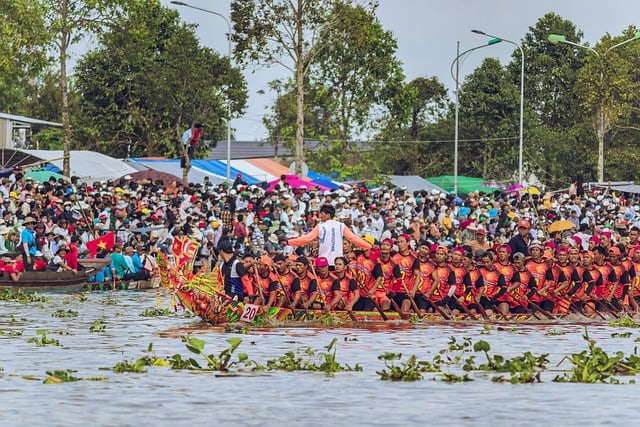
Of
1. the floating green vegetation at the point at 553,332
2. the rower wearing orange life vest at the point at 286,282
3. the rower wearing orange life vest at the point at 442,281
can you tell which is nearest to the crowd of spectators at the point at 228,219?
the rower wearing orange life vest at the point at 442,281

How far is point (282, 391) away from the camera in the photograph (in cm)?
1466

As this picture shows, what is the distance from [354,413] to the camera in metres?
13.4

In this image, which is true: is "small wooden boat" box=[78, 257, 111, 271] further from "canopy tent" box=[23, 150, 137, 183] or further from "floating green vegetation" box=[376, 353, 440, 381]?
"floating green vegetation" box=[376, 353, 440, 381]

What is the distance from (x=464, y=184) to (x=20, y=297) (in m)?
40.1

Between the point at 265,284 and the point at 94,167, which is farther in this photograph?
the point at 94,167

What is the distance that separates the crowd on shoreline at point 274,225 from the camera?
24766mm

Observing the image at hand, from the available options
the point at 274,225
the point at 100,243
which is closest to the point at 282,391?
the point at 100,243

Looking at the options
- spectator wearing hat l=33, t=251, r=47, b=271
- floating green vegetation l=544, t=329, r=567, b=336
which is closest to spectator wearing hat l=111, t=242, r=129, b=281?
spectator wearing hat l=33, t=251, r=47, b=271

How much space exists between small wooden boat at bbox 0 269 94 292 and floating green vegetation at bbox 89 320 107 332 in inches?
237

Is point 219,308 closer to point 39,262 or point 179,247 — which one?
point 179,247

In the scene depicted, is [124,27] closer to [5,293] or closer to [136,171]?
[136,171]

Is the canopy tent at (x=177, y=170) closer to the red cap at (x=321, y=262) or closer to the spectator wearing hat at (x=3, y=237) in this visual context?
the spectator wearing hat at (x=3, y=237)

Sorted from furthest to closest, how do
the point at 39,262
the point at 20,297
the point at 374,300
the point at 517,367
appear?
the point at 39,262 < the point at 20,297 < the point at 374,300 < the point at 517,367

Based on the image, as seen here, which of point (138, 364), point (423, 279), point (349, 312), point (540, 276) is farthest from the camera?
point (540, 276)
